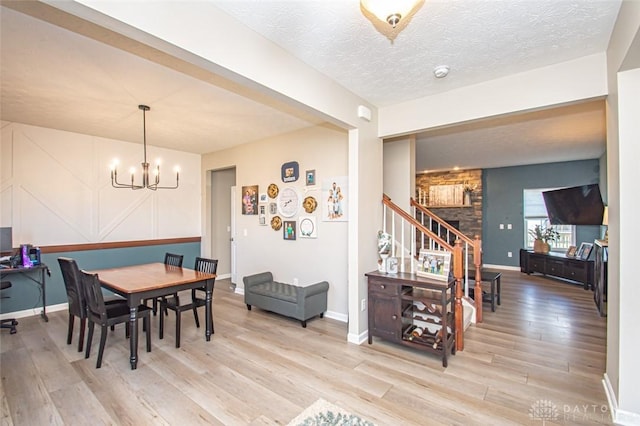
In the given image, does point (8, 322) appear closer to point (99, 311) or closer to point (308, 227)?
point (99, 311)

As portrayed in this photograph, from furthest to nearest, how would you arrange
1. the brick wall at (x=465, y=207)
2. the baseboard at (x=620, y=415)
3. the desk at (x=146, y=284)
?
1. the brick wall at (x=465, y=207)
2. the desk at (x=146, y=284)
3. the baseboard at (x=620, y=415)

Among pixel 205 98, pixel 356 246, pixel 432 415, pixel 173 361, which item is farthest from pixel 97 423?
pixel 205 98

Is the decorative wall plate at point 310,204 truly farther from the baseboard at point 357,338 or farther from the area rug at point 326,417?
the area rug at point 326,417

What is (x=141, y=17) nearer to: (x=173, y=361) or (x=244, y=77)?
(x=244, y=77)

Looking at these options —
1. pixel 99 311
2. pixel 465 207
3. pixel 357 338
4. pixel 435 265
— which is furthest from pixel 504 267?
pixel 99 311

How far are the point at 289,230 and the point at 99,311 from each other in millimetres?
2591

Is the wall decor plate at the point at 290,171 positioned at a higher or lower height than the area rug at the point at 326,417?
higher

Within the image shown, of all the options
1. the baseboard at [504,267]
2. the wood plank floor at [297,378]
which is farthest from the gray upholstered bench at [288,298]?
the baseboard at [504,267]

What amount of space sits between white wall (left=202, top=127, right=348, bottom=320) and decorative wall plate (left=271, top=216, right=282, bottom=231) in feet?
0.29

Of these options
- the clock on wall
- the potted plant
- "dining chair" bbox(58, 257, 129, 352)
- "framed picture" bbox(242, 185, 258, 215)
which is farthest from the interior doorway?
the potted plant

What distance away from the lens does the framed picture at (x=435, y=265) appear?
301 cm

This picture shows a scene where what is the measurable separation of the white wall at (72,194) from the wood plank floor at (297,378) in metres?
1.53

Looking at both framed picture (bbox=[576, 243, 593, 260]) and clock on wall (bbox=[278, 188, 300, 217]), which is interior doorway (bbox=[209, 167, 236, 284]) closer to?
clock on wall (bbox=[278, 188, 300, 217])

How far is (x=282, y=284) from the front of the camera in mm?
4555
